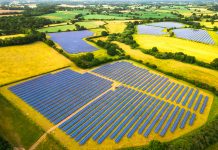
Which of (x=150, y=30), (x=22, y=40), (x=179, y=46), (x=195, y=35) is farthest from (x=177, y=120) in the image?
(x=150, y=30)

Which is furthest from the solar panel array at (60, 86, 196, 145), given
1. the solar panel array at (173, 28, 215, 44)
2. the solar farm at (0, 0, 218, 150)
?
the solar panel array at (173, 28, 215, 44)

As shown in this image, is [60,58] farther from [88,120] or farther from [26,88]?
[88,120]

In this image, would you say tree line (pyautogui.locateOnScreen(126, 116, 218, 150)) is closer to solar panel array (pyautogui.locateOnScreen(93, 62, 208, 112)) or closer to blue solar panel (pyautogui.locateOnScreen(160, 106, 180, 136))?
blue solar panel (pyautogui.locateOnScreen(160, 106, 180, 136))

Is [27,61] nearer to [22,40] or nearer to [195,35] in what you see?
[22,40]

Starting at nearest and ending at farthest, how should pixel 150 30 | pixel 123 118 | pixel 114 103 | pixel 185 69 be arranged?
1. pixel 123 118
2. pixel 114 103
3. pixel 185 69
4. pixel 150 30

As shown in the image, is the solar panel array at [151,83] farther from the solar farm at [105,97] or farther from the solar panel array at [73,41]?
the solar panel array at [73,41]

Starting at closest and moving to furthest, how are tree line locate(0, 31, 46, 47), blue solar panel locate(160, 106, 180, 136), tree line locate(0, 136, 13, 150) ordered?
tree line locate(0, 136, 13, 150)
blue solar panel locate(160, 106, 180, 136)
tree line locate(0, 31, 46, 47)
